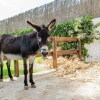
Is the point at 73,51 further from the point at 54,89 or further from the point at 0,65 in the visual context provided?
the point at 54,89

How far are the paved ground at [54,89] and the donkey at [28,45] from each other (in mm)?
378

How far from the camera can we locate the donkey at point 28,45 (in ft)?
20.9

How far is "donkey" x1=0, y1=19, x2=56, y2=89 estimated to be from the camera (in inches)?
250

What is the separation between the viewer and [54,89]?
676 centimetres

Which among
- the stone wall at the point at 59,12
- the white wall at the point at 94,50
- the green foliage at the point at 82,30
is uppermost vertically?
the stone wall at the point at 59,12

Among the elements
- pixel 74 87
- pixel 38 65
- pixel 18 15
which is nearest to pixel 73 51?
pixel 38 65

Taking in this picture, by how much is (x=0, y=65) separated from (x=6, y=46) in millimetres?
817

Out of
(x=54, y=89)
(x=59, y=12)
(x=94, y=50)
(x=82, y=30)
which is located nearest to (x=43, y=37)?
(x=54, y=89)

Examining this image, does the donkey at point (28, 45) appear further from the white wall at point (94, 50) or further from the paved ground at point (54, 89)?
the white wall at point (94, 50)

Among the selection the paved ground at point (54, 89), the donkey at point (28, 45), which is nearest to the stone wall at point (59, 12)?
the paved ground at point (54, 89)

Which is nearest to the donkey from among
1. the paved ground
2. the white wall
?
the paved ground

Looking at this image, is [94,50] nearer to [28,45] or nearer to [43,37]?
[28,45]

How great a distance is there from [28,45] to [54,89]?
1.24 m

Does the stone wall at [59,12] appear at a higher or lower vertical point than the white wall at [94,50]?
higher
